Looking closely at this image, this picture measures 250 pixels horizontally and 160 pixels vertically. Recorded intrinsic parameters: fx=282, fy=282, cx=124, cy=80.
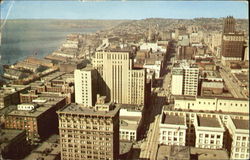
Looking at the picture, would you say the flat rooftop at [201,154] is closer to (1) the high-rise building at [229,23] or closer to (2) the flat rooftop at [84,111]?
(2) the flat rooftop at [84,111]

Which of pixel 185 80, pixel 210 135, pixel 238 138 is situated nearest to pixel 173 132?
pixel 210 135

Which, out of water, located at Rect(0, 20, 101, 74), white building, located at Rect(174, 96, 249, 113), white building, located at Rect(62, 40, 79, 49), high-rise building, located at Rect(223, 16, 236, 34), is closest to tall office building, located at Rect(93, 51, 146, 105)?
water, located at Rect(0, 20, 101, 74)

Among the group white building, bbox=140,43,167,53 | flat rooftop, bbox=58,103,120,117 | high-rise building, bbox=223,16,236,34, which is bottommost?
flat rooftop, bbox=58,103,120,117

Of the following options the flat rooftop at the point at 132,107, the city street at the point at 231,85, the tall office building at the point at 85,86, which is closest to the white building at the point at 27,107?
the tall office building at the point at 85,86

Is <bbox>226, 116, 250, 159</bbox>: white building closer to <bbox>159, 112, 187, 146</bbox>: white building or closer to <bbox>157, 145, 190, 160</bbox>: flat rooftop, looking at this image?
<bbox>157, 145, 190, 160</bbox>: flat rooftop

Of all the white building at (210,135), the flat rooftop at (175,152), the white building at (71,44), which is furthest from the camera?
the white building at (71,44)

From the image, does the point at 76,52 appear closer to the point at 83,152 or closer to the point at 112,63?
the point at 112,63

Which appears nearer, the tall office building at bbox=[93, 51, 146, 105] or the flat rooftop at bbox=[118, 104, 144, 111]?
the flat rooftop at bbox=[118, 104, 144, 111]
